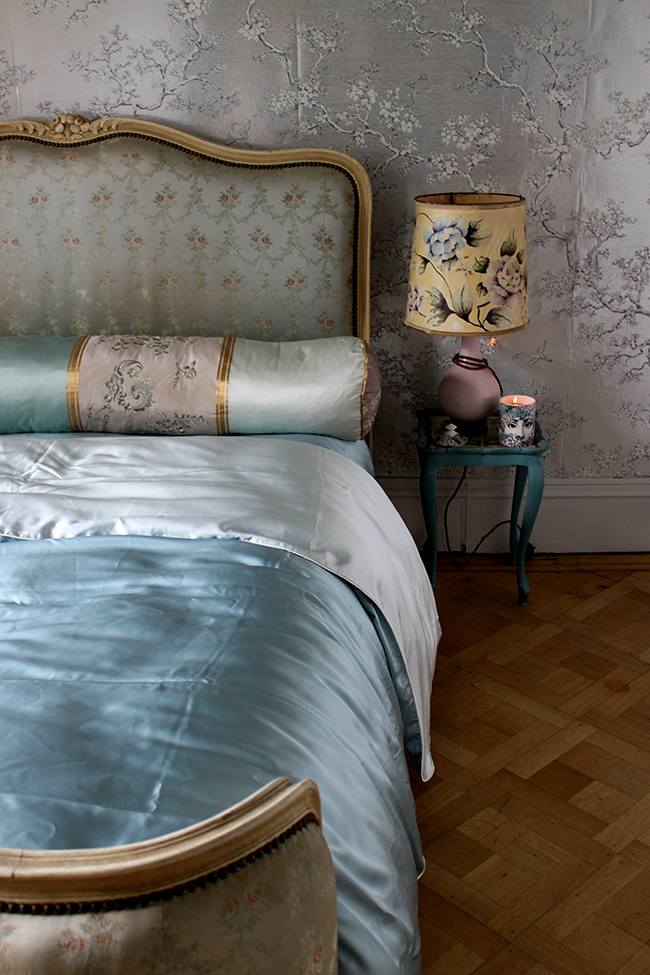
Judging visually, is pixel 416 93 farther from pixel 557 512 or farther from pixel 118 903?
pixel 118 903

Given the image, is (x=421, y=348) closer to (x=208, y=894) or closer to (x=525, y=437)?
(x=525, y=437)

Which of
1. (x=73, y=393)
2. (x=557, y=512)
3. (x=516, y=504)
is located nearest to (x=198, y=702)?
(x=73, y=393)

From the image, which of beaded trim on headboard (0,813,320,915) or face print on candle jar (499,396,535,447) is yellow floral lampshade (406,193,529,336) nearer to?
face print on candle jar (499,396,535,447)

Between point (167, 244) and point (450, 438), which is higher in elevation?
point (167, 244)

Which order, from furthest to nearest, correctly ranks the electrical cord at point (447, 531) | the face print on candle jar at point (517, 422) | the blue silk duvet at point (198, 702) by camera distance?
1. the electrical cord at point (447, 531)
2. the face print on candle jar at point (517, 422)
3. the blue silk duvet at point (198, 702)

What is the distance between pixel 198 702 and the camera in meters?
1.00

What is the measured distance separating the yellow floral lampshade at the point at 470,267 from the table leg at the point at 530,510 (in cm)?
38

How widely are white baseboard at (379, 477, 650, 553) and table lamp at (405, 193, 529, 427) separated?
625 millimetres

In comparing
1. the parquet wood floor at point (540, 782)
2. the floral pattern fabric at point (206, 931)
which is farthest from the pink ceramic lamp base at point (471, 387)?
the floral pattern fabric at point (206, 931)

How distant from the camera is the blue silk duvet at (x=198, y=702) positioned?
860mm

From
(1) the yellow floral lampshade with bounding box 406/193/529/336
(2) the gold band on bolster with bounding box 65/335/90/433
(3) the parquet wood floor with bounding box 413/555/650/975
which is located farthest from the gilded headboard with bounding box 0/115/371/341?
(3) the parquet wood floor with bounding box 413/555/650/975

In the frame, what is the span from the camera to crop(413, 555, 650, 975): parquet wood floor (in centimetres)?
136

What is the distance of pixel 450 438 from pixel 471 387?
0.49 ft

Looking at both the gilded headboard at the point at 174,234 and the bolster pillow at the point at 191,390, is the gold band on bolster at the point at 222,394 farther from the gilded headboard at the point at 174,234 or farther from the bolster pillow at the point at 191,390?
the gilded headboard at the point at 174,234
